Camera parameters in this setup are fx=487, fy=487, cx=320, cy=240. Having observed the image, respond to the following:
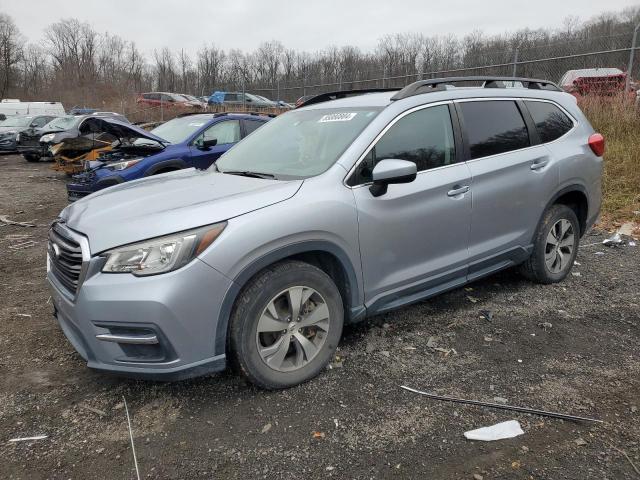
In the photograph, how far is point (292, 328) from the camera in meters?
2.90

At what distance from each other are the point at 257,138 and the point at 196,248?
1.87 metres

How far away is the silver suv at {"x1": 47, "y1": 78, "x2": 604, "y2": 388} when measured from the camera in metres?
2.52

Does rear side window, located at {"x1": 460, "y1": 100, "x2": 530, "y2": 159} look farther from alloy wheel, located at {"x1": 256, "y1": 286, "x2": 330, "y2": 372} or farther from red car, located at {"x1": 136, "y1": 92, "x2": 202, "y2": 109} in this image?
red car, located at {"x1": 136, "y1": 92, "x2": 202, "y2": 109}

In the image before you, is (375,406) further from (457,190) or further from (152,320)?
(457,190)

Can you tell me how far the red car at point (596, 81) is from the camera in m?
10.7

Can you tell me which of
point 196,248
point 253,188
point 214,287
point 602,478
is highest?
point 253,188

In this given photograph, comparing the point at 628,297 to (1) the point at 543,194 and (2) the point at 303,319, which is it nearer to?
(1) the point at 543,194

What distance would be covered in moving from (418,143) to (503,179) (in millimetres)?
861

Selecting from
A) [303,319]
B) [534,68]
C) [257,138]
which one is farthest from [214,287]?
[534,68]

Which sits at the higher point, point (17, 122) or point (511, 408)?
point (17, 122)

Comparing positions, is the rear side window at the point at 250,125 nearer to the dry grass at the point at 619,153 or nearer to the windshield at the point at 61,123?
the dry grass at the point at 619,153

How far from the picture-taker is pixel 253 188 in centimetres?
297

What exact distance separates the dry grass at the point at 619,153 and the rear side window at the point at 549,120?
3.34 m

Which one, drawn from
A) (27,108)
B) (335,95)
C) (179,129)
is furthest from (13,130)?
(335,95)
